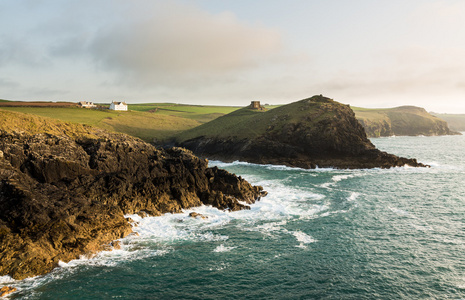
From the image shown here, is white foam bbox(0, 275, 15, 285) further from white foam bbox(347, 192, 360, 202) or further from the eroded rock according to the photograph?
white foam bbox(347, 192, 360, 202)

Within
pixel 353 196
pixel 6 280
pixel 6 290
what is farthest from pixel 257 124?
pixel 6 290

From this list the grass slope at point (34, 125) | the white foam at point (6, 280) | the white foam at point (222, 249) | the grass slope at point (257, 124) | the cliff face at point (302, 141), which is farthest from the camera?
the grass slope at point (257, 124)

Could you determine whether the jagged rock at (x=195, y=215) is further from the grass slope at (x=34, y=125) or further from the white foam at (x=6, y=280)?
the grass slope at (x=34, y=125)

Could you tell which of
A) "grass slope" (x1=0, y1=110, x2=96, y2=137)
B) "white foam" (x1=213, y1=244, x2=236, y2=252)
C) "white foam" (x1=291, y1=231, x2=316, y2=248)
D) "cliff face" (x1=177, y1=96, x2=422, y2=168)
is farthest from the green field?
"white foam" (x1=213, y1=244, x2=236, y2=252)

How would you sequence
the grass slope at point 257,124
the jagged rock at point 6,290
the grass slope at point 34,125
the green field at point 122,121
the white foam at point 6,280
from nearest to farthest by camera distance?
1. the jagged rock at point 6,290
2. the white foam at point 6,280
3. the grass slope at point 34,125
4. the grass slope at point 257,124
5. the green field at point 122,121

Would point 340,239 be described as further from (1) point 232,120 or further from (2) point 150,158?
(1) point 232,120

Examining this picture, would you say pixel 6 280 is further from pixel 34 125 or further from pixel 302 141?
pixel 302 141

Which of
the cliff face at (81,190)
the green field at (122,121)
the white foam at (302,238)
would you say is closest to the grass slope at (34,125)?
the cliff face at (81,190)
